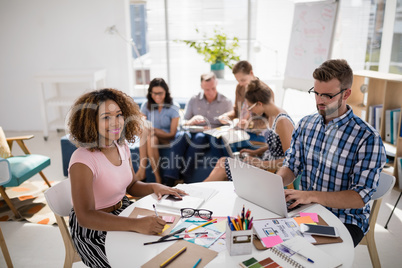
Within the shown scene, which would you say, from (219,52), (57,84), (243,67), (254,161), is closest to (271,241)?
(254,161)

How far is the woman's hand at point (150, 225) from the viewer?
4.60 ft

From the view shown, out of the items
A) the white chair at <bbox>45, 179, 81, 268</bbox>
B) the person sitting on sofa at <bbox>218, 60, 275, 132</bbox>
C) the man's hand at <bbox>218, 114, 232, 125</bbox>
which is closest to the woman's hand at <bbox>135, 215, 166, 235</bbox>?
the white chair at <bbox>45, 179, 81, 268</bbox>

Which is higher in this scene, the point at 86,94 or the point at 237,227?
the point at 86,94

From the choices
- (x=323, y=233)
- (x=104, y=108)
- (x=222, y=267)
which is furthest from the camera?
(x=104, y=108)

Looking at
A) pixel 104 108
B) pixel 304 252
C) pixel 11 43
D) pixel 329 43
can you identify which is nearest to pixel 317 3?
pixel 329 43

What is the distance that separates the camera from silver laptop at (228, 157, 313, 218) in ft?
4.79

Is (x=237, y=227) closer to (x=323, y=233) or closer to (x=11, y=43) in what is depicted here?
(x=323, y=233)

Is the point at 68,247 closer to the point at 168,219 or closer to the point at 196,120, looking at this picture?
the point at 168,219

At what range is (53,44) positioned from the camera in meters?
5.46

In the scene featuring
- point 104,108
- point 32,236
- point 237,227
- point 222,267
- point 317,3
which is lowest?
point 32,236

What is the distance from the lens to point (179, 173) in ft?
11.5

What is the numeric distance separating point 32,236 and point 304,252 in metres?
2.21

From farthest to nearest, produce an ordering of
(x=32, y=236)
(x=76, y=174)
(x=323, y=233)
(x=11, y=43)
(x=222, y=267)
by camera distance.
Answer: (x=11, y=43), (x=32, y=236), (x=76, y=174), (x=323, y=233), (x=222, y=267)

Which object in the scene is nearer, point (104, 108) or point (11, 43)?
point (104, 108)
